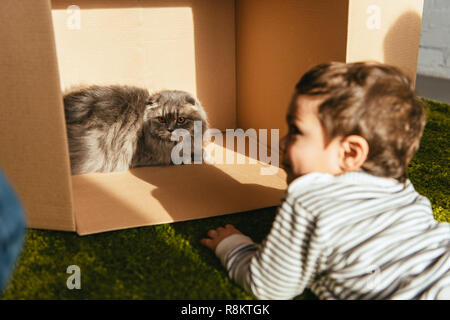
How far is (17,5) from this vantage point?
889 mm

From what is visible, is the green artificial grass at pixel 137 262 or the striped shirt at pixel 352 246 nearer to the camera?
the striped shirt at pixel 352 246

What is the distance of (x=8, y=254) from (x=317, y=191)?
0.50 meters

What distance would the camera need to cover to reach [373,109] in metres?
0.73

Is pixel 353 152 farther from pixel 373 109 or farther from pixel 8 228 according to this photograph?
pixel 8 228

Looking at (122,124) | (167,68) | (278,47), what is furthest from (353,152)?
(167,68)

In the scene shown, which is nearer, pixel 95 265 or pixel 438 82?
pixel 95 265

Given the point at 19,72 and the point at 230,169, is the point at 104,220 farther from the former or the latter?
the point at 230,169

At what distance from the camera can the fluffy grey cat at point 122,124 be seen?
1449mm

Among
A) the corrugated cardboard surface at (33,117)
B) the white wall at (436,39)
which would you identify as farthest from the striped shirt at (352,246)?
the white wall at (436,39)

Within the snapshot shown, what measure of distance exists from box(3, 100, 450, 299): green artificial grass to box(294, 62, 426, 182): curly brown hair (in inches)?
12.8

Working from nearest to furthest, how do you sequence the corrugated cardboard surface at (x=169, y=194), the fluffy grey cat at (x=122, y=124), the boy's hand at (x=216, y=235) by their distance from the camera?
the boy's hand at (x=216, y=235), the corrugated cardboard surface at (x=169, y=194), the fluffy grey cat at (x=122, y=124)

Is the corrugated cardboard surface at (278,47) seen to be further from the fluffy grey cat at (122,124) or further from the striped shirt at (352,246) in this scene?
the striped shirt at (352,246)

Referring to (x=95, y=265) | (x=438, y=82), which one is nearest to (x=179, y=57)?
(x=95, y=265)

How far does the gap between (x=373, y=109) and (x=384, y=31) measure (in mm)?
444
